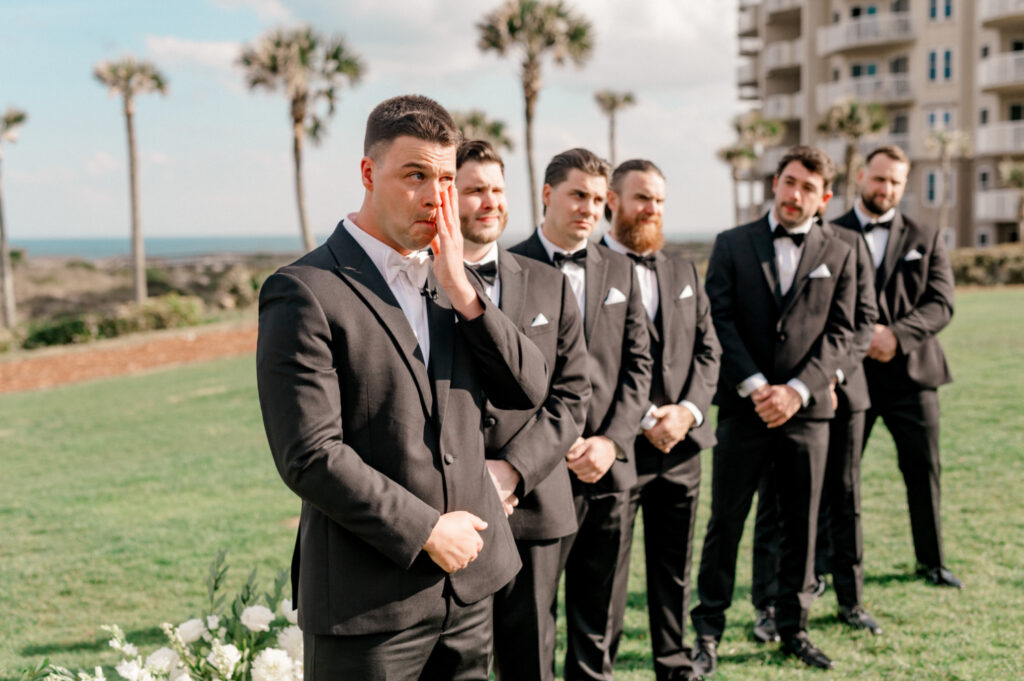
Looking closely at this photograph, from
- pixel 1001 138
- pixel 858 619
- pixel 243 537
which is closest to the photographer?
pixel 858 619

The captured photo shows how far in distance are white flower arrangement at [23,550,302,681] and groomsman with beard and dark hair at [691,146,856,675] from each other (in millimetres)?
2414

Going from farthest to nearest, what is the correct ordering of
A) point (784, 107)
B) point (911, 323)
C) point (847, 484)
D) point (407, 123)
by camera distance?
1. point (784, 107)
2. point (911, 323)
3. point (847, 484)
4. point (407, 123)

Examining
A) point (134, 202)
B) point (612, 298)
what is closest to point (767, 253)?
point (612, 298)

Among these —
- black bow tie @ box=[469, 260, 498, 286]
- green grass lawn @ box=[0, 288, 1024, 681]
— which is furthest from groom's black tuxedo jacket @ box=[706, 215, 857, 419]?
black bow tie @ box=[469, 260, 498, 286]

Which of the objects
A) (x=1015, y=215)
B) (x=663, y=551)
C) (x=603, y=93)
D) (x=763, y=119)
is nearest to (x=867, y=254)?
(x=663, y=551)

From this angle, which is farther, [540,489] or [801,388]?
[801,388]

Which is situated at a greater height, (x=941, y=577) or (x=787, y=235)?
(x=787, y=235)

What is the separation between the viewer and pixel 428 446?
283 centimetres

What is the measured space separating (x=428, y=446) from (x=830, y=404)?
3254 mm

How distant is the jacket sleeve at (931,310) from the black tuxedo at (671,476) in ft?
5.70

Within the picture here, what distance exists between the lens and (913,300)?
6219 mm

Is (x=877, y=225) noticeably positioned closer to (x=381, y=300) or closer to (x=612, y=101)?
(x=381, y=300)

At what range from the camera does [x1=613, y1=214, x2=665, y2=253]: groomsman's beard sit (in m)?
4.95

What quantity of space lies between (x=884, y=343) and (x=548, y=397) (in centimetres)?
317
